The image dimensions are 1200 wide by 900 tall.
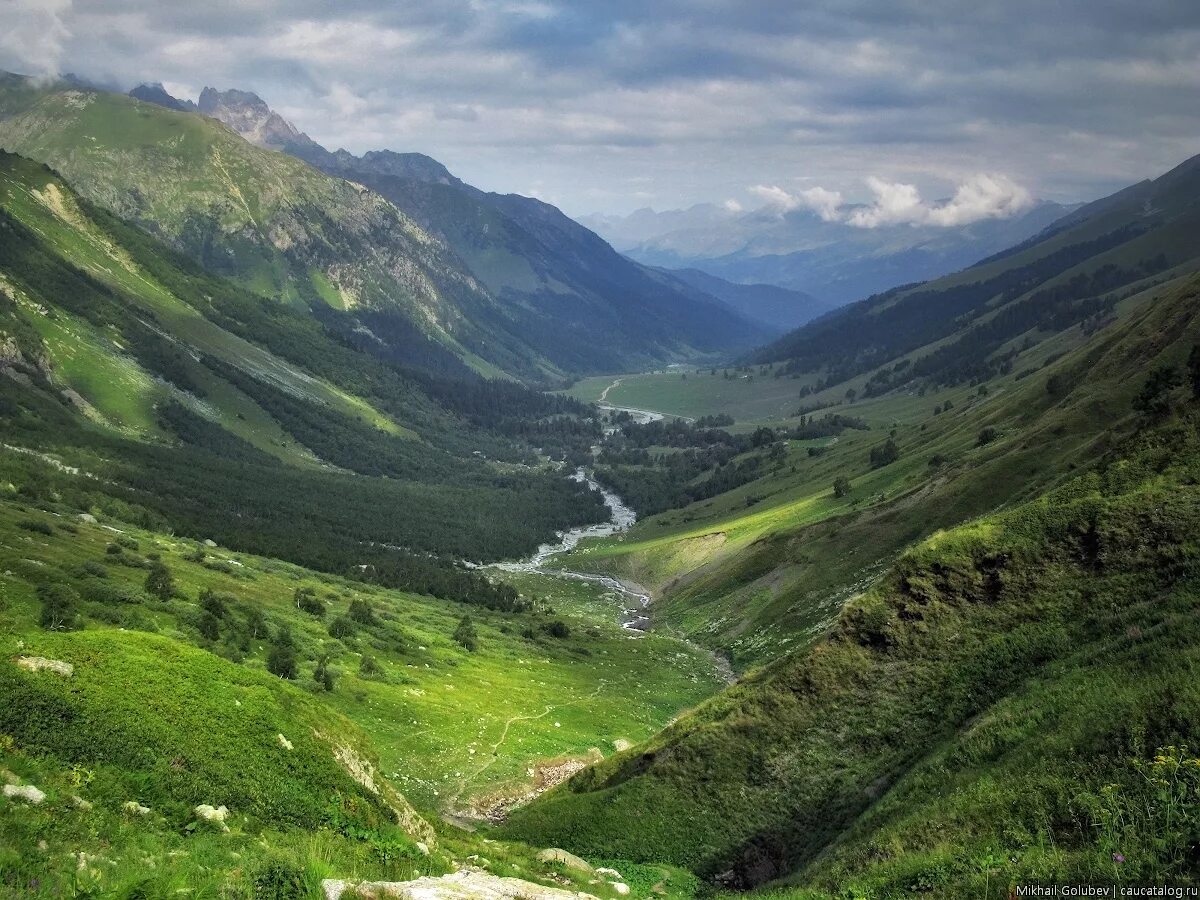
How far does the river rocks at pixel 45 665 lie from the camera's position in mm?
22562

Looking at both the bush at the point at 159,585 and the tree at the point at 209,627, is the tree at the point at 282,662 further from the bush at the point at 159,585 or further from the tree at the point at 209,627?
the bush at the point at 159,585

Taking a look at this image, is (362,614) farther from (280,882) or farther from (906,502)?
(280,882)

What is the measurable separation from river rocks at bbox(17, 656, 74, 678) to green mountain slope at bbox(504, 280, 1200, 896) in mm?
21423

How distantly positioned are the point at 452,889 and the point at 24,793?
9.93 meters

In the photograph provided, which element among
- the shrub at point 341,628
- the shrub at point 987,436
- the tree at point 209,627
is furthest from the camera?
the shrub at point 987,436

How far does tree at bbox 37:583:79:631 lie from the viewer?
55969 mm

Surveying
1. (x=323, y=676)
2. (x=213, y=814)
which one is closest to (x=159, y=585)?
(x=323, y=676)

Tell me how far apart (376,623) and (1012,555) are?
7899 centimetres

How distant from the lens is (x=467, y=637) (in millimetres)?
108000

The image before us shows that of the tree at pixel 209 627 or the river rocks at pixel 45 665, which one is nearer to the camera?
the river rocks at pixel 45 665

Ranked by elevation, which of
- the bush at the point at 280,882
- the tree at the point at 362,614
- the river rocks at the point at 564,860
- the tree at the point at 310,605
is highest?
the bush at the point at 280,882

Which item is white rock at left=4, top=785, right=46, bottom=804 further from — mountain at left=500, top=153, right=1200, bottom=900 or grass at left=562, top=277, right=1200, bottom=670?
grass at left=562, top=277, right=1200, bottom=670

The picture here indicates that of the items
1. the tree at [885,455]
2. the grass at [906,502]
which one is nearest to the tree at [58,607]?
the grass at [906,502]

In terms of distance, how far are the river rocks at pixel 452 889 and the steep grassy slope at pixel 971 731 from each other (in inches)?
303
